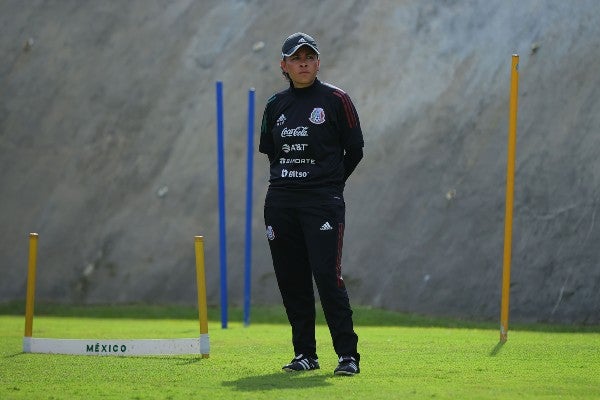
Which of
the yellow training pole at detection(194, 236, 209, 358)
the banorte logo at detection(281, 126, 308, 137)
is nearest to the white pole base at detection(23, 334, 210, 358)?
the yellow training pole at detection(194, 236, 209, 358)

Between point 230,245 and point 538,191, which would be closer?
point 538,191

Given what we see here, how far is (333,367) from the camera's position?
6957mm

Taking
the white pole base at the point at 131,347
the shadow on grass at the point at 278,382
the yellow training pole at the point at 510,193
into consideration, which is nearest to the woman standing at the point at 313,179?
the shadow on grass at the point at 278,382

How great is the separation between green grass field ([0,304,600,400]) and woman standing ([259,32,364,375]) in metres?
0.40

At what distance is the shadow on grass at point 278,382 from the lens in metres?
5.86

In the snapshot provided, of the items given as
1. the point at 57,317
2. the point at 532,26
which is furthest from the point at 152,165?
the point at 532,26

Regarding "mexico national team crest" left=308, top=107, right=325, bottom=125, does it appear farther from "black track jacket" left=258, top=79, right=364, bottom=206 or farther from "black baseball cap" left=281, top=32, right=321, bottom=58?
"black baseball cap" left=281, top=32, right=321, bottom=58

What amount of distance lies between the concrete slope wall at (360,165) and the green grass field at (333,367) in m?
2.17

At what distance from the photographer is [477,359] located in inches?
289

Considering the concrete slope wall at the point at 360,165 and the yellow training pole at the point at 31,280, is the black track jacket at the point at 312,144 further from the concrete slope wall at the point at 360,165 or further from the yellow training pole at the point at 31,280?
the concrete slope wall at the point at 360,165

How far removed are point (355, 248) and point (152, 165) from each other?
407 cm

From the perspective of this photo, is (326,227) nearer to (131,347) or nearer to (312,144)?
(312,144)

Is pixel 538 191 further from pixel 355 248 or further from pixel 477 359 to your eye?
pixel 477 359

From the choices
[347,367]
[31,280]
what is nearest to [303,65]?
[347,367]
